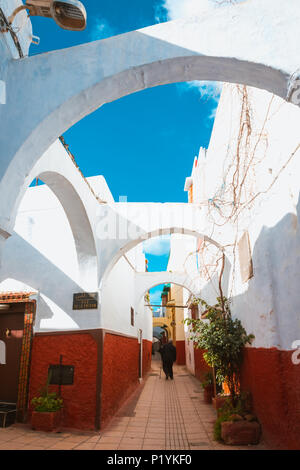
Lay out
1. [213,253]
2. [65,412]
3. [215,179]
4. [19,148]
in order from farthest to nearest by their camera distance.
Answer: [213,253] → [215,179] → [65,412] → [19,148]

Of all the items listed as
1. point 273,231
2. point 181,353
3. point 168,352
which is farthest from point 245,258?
point 181,353

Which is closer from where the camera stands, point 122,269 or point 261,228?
point 261,228

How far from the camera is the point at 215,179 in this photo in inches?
250

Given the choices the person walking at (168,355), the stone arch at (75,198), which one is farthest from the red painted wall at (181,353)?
the stone arch at (75,198)

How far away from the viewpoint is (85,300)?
5.41 meters

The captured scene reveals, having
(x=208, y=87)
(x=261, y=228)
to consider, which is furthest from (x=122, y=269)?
(x=208, y=87)

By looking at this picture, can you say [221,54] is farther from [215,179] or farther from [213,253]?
[213,253]

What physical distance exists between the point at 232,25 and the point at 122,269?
6.81 meters

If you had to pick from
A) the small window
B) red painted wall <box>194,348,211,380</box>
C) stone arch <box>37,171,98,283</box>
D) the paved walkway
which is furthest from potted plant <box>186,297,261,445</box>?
red painted wall <box>194,348,211,380</box>

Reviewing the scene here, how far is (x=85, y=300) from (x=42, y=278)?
90 cm

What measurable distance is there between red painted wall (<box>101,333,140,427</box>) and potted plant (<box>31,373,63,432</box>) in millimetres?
691

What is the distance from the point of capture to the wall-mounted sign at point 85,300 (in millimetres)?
5387
